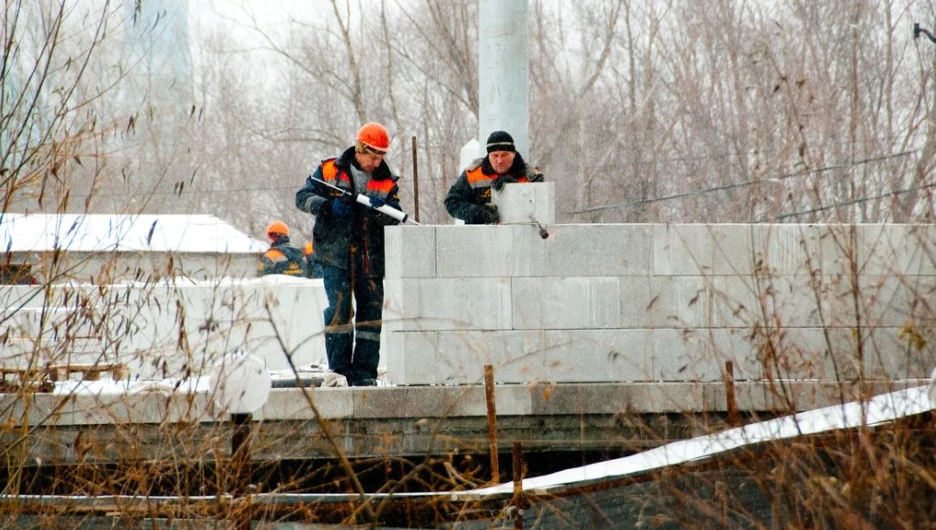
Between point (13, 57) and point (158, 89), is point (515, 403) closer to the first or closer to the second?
point (13, 57)

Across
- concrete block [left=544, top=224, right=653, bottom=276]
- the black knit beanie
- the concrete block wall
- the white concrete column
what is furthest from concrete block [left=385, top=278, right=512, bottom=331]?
the white concrete column

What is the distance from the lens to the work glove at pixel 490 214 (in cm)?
736

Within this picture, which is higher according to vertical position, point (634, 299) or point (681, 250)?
point (681, 250)

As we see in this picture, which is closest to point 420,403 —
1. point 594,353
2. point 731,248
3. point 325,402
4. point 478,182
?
point 325,402

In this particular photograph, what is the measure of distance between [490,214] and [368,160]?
1.10 metres

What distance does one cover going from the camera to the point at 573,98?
27.9 metres

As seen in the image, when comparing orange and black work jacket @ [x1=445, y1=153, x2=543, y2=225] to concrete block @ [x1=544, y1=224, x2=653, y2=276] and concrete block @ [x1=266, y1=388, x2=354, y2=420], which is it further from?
concrete block @ [x1=266, y1=388, x2=354, y2=420]

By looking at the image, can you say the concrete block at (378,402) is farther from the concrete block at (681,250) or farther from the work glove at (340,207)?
the concrete block at (681,250)

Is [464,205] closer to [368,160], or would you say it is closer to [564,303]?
[368,160]

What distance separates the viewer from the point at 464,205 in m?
7.66

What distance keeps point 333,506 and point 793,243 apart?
11.2 ft

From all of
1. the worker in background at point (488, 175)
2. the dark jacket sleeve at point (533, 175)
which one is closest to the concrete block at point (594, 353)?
the worker in background at point (488, 175)

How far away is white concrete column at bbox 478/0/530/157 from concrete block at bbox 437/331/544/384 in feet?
8.64

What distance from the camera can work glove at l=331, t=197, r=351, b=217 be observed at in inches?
311
